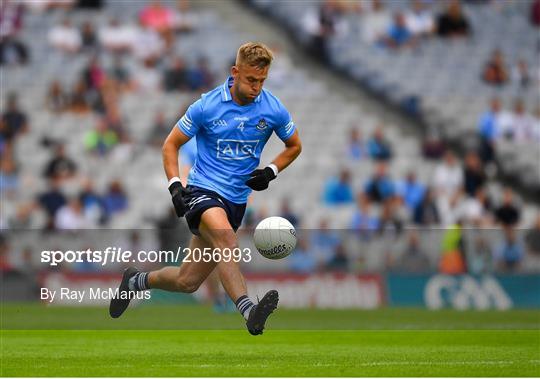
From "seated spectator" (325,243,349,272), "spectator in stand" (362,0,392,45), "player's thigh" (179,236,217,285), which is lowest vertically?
"spectator in stand" (362,0,392,45)

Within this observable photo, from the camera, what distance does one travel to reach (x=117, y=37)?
28766mm

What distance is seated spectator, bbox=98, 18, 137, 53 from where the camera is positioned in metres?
28.7

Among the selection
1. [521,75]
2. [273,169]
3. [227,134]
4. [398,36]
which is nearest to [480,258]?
[273,169]

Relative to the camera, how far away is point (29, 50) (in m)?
28.8

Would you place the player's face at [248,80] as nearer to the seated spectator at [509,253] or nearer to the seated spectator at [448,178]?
the seated spectator at [509,253]

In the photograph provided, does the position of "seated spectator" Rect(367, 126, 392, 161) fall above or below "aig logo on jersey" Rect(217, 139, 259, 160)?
below

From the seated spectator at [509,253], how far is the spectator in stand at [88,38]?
11.4 meters

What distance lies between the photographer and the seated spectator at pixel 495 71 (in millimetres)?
30344

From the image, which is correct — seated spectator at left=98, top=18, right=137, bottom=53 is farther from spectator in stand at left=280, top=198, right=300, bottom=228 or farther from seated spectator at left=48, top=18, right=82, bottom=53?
spectator in stand at left=280, top=198, right=300, bottom=228

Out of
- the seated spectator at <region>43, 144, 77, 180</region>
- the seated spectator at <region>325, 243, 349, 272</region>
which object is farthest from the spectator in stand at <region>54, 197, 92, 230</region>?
the seated spectator at <region>325, 243, 349, 272</region>

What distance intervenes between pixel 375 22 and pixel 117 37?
20.2ft

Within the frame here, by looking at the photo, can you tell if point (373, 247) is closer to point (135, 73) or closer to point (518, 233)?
point (518, 233)

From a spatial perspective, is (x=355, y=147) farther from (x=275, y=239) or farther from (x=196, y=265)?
(x=196, y=265)

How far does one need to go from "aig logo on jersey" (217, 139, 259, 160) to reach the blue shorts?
0.36 meters
